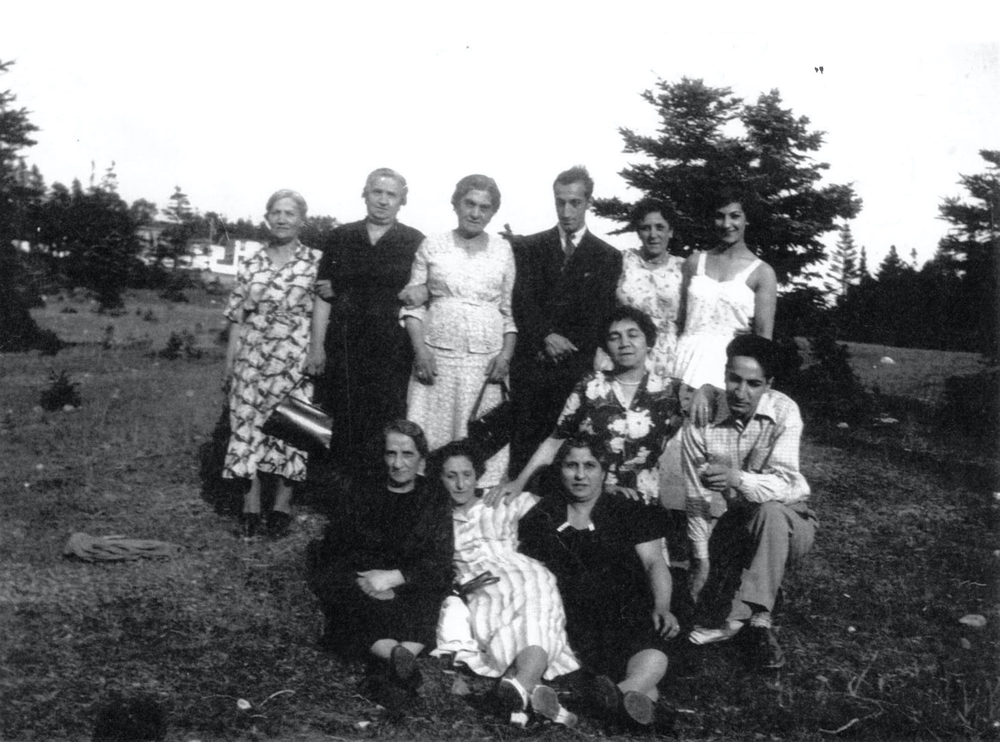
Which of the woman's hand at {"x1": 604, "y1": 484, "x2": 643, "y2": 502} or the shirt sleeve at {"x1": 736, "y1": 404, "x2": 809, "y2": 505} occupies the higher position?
the shirt sleeve at {"x1": 736, "y1": 404, "x2": 809, "y2": 505}

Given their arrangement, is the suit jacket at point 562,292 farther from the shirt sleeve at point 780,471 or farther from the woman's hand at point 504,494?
the shirt sleeve at point 780,471

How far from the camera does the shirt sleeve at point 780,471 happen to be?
161 inches

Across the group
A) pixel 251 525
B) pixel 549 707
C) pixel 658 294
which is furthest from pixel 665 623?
pixel 251 525

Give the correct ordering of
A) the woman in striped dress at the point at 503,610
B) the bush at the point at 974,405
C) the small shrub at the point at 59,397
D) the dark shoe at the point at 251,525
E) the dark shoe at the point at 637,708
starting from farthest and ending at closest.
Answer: the bush at the point at 974,405, the small shrub at the point at 59,397, the dark shoe at the point at 251,525, the woman in striped dress at the point at 503,610, the dark shoe at the point at 637,708

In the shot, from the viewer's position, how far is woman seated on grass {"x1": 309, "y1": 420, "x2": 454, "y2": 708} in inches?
152

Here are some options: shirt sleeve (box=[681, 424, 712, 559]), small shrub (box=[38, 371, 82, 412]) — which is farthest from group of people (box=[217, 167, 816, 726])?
small shrub (box=[38, 371, 82, 412])

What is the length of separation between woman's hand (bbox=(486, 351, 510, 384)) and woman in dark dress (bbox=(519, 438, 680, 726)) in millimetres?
824

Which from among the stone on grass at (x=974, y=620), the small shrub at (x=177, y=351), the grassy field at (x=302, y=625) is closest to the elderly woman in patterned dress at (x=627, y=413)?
the grassy field at (x=302, y=625)

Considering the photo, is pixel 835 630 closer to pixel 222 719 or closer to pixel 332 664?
pixel 332 664

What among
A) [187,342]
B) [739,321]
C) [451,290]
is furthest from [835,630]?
[187,342]

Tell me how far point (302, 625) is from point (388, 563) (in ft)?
2.03

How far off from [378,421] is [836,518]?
3369 millimetres

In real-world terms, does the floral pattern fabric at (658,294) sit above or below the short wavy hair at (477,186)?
below

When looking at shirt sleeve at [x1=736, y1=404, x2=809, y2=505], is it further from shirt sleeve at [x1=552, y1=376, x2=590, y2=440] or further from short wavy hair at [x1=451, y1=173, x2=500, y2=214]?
short wavy hair at [x1=451, y1=173, x2=500, y2=214]
